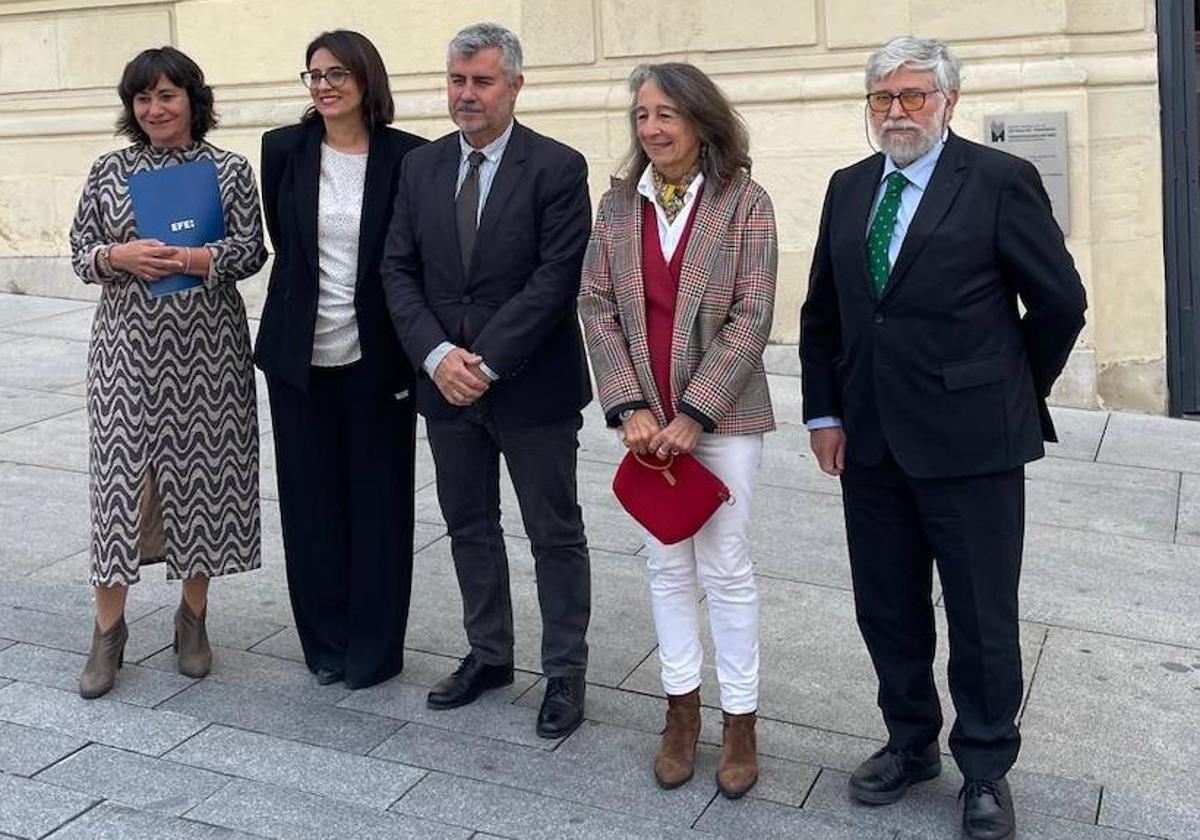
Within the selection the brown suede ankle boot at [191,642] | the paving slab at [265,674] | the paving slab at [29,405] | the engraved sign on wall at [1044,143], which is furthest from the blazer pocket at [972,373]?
the paving slab at [29,405]

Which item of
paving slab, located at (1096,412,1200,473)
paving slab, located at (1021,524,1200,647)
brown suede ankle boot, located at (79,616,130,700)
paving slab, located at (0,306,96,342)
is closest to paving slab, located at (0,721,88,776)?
brown suede ankle boot, located at (79,616,130,700)

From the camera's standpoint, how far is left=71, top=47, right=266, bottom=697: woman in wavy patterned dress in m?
4.73

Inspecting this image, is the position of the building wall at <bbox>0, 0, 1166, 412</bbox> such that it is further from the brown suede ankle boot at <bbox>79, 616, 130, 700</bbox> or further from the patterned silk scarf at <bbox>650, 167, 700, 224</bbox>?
the brown suede ankle boot at <bbox>79, 616, 130, 700</bbox>

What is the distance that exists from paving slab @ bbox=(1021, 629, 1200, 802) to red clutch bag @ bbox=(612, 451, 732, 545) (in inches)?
45.5

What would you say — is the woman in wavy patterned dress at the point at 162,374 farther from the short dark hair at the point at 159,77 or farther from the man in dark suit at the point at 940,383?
the man in dark suit at the point at 940,383

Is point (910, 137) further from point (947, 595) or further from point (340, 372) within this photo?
point (340, 372)

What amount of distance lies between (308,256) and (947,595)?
207 centimetres

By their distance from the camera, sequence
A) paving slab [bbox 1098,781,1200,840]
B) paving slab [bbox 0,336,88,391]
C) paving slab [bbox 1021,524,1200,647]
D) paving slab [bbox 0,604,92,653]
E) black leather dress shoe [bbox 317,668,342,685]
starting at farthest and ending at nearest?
1. paving slab [bbox 0,336,88,391]
2. paving slab [bbox 1021,524,1200,647]
3. paving slab [bbox 0,604,92,653]
4. black leather dress shoe [bbox 317,668,342,685]
5. paving slab [bbox 1098,781,1200,840]

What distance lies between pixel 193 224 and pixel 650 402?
1.60 meters

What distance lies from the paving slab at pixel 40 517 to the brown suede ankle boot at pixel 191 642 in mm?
1231

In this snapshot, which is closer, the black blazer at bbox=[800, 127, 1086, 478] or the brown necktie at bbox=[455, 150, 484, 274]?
the black blazer at bbox=[800, 127, 1086, 478]

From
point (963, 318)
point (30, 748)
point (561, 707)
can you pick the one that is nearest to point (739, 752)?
point (561, 707)

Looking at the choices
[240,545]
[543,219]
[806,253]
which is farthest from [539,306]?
[806,253]

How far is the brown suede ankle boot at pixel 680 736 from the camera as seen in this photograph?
4168 mm
